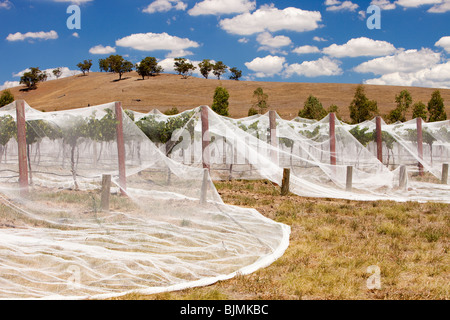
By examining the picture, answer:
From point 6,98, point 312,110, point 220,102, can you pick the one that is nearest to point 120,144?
point 312,110

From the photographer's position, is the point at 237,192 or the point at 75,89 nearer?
the point at 237,192

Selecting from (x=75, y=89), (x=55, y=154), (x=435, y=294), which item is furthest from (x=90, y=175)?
(x=75, y=89)

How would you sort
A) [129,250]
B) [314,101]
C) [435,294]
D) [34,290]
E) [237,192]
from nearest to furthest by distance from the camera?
[34,290] < [435,294] < [129,250] < [237,192] < [314,101]

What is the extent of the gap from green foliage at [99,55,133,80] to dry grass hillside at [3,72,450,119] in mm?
2113

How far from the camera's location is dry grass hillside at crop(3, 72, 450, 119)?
2300 inches

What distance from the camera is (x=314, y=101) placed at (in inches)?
1067

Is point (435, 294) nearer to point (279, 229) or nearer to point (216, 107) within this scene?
point (279, 229)

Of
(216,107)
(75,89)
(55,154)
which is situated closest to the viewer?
(55,154)

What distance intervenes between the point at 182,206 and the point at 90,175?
8.81ft

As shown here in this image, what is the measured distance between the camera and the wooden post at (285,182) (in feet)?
31.8

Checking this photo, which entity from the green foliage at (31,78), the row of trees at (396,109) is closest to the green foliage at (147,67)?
the green foliage at (31,78)

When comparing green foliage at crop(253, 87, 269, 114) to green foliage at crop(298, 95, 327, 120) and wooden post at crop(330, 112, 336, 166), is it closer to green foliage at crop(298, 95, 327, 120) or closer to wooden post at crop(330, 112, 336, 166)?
green foliage at crop(298, 95, 327, 120)

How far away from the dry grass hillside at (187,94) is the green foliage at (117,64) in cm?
211

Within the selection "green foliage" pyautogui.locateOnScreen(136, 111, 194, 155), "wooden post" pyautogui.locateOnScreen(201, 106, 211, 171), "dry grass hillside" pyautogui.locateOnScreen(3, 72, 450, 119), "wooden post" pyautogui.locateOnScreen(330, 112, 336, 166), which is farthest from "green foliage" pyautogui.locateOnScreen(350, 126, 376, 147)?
"dry grass hillside" pyautogui.locateOnScreen(3, 72, 450, 119)
